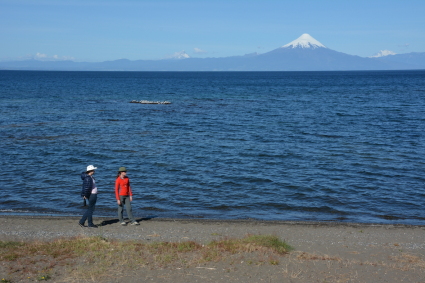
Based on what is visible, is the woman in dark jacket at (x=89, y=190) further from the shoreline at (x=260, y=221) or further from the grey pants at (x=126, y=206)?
the shoreline at (x=260, y=221)

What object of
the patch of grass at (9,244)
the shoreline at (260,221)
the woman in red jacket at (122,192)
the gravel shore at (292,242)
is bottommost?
the shoreline at (260,221)

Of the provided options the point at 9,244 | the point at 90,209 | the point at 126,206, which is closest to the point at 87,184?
the point at 90,209

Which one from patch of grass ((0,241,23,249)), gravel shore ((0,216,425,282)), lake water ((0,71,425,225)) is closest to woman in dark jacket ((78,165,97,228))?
gravel shore ((0,216,425,282))

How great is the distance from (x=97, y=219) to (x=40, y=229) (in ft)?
7.41

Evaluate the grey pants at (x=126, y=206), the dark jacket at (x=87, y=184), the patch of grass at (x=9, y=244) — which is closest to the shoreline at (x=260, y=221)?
the grey pants at (x=126, y=206)

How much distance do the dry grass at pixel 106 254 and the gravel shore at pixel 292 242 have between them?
494 mm

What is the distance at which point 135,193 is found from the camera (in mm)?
21484

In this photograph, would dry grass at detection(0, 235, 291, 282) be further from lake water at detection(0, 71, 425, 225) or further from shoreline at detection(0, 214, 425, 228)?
lake water at detection(0, 71, 425, 225)

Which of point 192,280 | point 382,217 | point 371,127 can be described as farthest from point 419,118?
point 192,280

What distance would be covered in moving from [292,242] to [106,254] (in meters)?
5.61

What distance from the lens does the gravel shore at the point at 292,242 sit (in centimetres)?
1110

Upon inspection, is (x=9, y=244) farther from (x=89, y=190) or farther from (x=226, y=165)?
(x=226, y=165)

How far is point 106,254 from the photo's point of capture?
39.9 feet

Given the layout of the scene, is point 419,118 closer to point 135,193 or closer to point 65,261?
point 135,193
